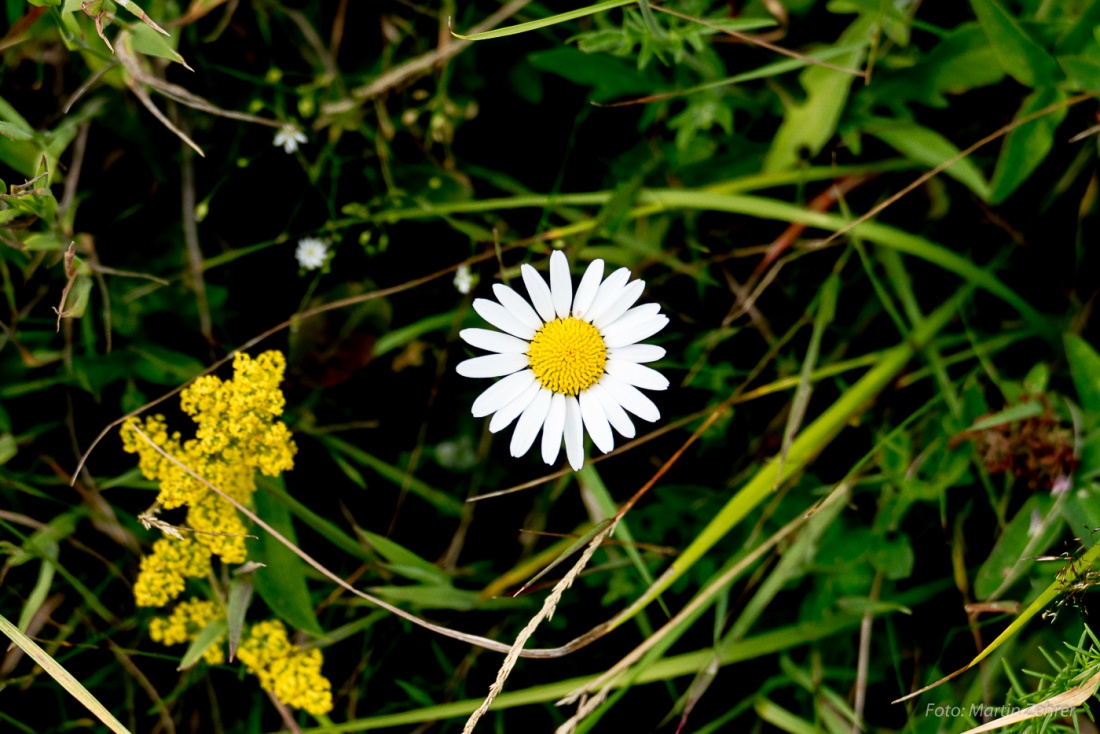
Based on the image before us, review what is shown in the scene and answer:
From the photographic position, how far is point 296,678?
2.22 metres

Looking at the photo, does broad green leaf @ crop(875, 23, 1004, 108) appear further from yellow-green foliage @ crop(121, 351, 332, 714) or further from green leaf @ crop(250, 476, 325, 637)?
green leaf @ crop(250, 476, 325, 637)

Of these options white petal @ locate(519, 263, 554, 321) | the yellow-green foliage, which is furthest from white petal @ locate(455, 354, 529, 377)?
the yellow-green foliage

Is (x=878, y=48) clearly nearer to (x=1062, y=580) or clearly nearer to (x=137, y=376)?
(x=1062, y=580)

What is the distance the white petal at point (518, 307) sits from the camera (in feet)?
6.39

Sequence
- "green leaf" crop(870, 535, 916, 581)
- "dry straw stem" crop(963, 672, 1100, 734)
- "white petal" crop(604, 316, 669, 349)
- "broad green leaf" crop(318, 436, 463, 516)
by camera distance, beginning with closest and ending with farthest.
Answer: "dry straw stem" crop(963, 672, 1100, 734)
"white petal" crop(604, 316, 669, 349)
"green leaf" crop(870, 535, 916, 581)
"broad green leaf" crop(318, 436, 463, 516)

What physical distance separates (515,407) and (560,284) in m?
0.30

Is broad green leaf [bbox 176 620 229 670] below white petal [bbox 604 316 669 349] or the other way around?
below

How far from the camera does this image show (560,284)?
197 centimetres

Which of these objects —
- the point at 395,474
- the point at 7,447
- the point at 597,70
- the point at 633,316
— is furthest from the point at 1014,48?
the point at 7,447

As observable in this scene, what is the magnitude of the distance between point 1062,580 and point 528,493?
1.43m

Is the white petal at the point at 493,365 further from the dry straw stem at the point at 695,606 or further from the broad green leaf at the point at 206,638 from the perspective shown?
the broad green leaf at the point at 206,638

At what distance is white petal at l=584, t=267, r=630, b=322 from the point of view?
1.93 m

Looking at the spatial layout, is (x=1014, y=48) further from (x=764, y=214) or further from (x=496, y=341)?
(x=496, y=341)

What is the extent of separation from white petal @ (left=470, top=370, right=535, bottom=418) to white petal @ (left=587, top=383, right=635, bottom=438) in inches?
6.0
